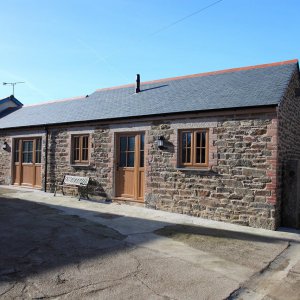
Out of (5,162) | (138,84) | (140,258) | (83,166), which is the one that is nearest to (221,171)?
(140,258)

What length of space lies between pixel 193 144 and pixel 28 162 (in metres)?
8.60

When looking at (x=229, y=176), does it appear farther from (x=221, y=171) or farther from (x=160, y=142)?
(x=160, y=142)

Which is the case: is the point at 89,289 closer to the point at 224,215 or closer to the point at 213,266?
the point at 213,266

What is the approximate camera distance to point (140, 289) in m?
4.40

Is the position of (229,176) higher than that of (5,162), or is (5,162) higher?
(5,162)

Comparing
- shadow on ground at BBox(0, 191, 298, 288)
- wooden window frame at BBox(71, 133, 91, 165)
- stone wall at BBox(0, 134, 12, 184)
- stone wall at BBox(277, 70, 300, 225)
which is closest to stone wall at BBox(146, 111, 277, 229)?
stone wall at BBox(277, 70, 300, 225)

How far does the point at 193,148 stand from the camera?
32.0 feet

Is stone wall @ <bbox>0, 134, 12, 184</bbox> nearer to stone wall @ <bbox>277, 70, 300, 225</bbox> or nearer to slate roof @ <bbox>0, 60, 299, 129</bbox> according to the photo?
slate roof @ <bbox>0, 60, 299, 129</bbox>

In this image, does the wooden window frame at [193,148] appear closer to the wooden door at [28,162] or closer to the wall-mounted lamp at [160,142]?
the wall-mounted lamp at [160,142]

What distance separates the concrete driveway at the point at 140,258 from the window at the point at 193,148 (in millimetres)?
1614

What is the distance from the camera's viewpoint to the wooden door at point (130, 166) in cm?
1104

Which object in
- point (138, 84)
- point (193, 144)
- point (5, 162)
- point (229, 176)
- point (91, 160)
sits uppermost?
point (138, 84)

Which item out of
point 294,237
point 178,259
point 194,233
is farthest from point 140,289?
point 294,237

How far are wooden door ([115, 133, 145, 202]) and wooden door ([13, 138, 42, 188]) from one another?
469 cm
